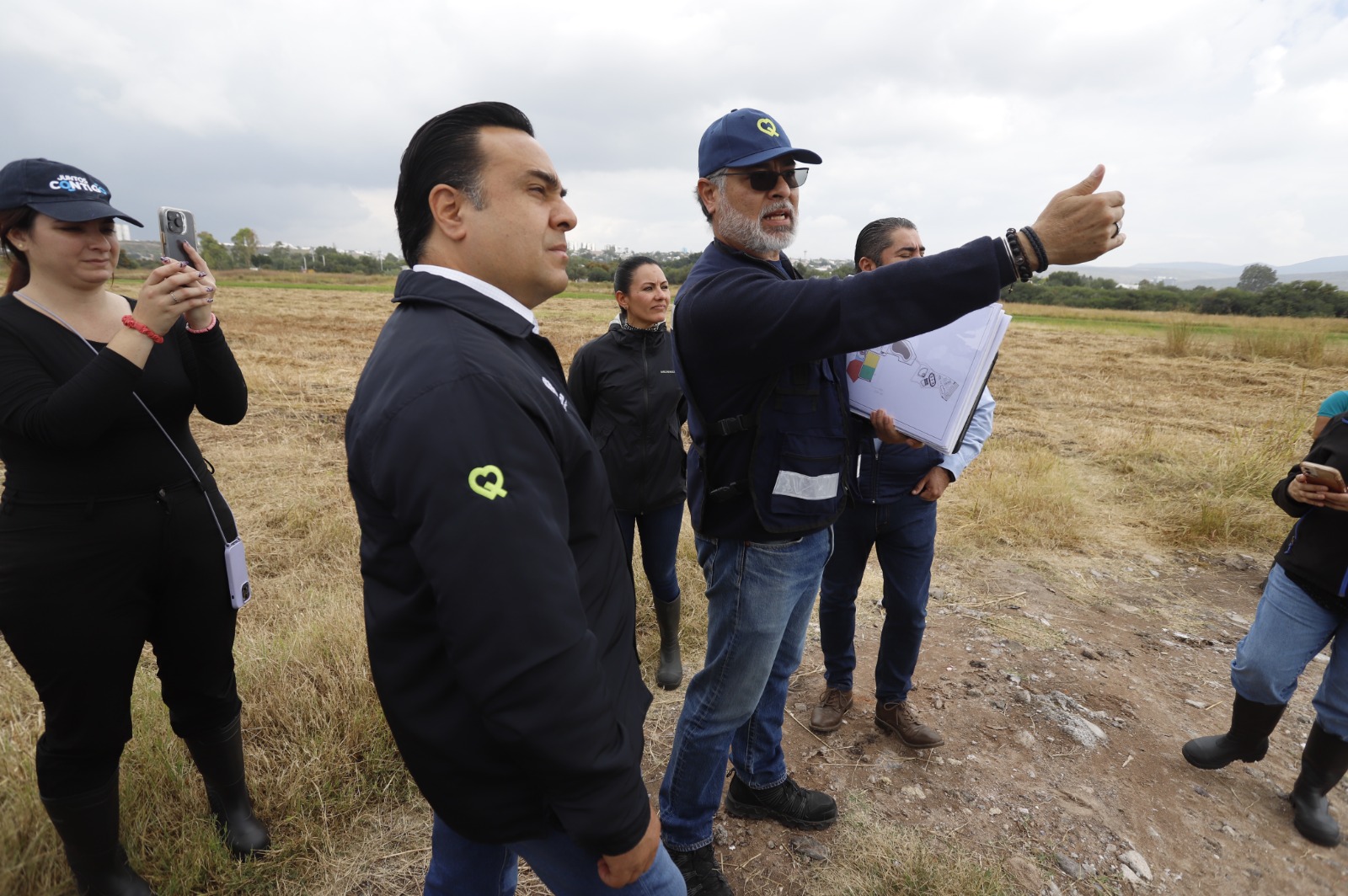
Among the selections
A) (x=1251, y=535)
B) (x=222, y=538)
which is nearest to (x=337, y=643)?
(x=222, y=538)

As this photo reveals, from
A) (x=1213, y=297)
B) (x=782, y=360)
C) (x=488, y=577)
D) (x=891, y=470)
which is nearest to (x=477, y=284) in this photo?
(x=488, y=577)

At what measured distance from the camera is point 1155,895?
2320 mm

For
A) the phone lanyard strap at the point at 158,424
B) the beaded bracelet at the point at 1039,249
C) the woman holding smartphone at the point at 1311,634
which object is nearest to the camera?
the beaded bracelet at the point at 1039,249

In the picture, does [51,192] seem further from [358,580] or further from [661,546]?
[358,580]

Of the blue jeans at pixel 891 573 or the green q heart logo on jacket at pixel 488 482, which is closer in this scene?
the green q heart logo on jacket at pixel 488 482

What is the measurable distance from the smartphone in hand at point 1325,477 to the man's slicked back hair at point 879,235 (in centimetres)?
172

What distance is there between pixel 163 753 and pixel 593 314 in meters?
28.3

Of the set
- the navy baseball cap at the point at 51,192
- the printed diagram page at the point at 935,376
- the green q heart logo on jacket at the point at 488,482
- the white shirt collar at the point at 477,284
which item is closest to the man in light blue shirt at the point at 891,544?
the printed diagram page at the point at 935,376

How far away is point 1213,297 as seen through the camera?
A: 141ft

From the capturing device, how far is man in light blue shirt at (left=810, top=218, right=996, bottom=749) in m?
2.76

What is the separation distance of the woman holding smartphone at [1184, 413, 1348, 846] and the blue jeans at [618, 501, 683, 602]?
251cm

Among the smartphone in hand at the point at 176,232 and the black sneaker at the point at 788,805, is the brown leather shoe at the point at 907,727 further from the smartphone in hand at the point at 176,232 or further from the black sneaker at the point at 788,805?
the smartphone in hand at the point at 176,232

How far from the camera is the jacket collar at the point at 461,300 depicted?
117cm

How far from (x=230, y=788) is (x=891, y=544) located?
8.53 feet
